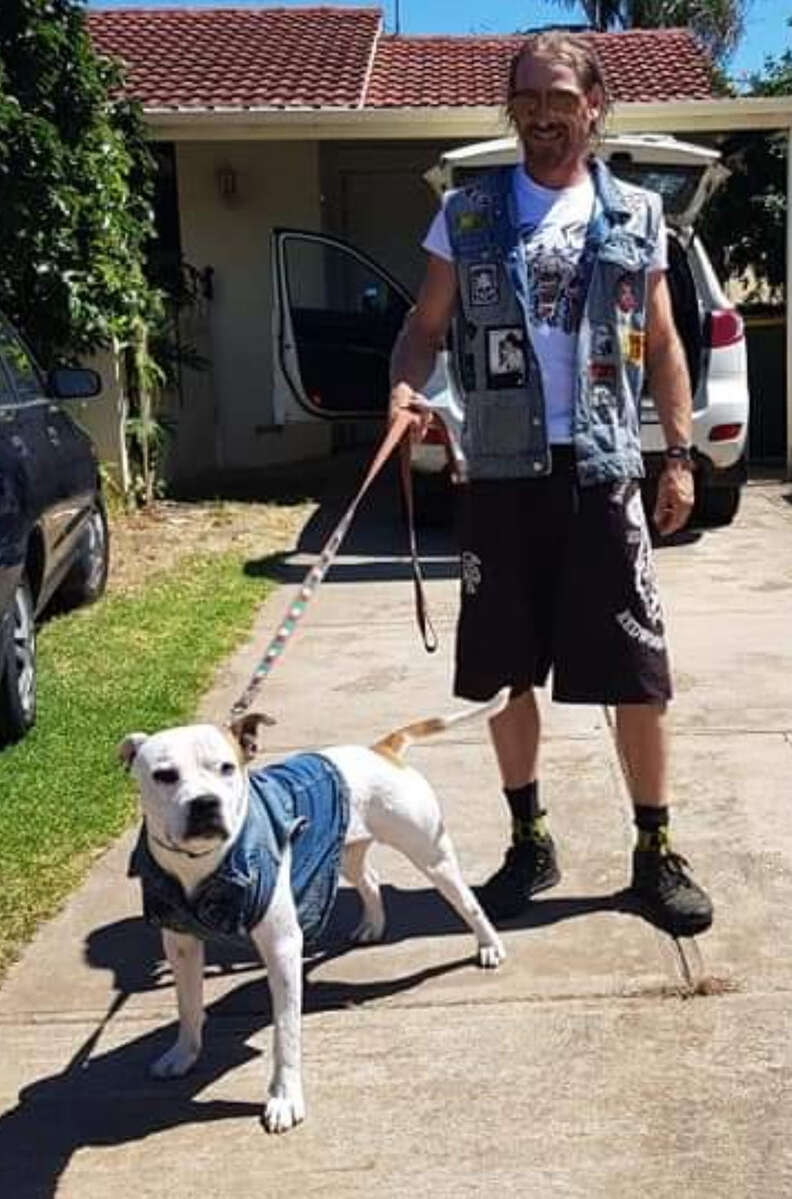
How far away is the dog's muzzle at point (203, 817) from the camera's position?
9.23 feet

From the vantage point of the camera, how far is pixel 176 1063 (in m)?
3.27

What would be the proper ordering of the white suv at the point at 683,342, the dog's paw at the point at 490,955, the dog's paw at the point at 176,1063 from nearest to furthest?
1. the dog's paw at the point at 176,1063
2. the dog's paw at the point at 490,955
3. the white suv at the point at 683,342

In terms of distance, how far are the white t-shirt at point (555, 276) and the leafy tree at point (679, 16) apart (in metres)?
28.8

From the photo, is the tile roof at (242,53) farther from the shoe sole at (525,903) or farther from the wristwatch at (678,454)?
the shoe sole at (525,903)

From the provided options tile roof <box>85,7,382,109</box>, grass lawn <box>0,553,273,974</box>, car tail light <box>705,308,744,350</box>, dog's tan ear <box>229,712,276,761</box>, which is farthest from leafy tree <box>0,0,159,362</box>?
dog's tan ear <box>229,712,276,761</box>

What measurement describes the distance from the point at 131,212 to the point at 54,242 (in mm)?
1445

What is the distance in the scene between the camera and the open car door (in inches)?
415

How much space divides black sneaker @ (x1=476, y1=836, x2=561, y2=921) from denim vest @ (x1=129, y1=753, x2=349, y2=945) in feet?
2.44

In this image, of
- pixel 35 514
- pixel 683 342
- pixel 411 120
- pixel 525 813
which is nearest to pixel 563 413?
pixel 525 813

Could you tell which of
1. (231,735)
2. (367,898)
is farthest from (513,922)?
(231,735)

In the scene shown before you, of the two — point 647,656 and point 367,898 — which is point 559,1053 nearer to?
point 367,898

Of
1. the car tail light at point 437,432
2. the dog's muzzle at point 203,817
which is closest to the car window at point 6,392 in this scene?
the car tail light at point 437,432

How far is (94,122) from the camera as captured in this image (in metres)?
10.5

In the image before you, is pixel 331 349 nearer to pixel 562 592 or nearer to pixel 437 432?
pixel 437 432
